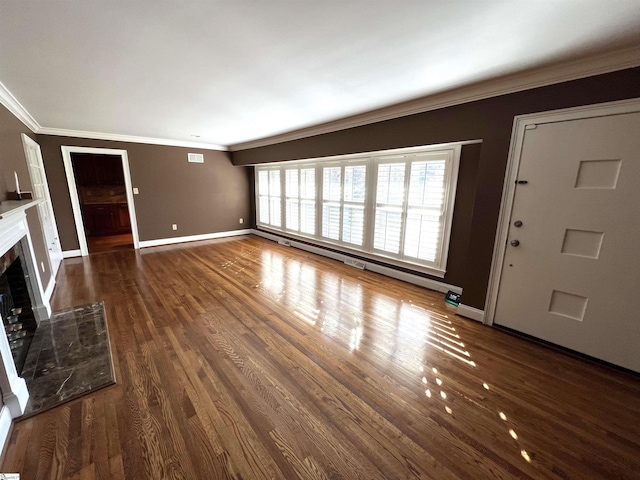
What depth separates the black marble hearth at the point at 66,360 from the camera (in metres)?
1.68

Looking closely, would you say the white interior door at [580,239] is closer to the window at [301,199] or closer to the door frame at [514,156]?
the door frame at [514,156]

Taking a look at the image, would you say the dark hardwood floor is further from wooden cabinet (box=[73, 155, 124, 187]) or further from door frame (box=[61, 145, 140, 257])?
wooden cabinet (box=[73, 155, 124, 187])

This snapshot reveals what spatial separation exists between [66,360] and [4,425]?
0.68 metres

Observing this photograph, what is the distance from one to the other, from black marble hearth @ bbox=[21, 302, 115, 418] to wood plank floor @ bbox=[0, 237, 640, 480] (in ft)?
0.35

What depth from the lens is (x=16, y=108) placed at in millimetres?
2977

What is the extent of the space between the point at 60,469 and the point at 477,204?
359 centimetres

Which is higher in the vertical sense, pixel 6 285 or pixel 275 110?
pixel 275 110

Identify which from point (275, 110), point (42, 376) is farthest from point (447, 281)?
point (42, 376)

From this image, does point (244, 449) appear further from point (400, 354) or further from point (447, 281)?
point (447, 281)

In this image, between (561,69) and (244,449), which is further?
(561,69)

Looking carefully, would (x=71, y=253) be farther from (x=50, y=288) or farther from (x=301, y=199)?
(x=301, y=199)

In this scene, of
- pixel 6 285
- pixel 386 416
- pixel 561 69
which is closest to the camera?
pixel 386 416

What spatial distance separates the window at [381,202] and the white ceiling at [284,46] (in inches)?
38.5

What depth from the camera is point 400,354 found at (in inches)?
83.5
